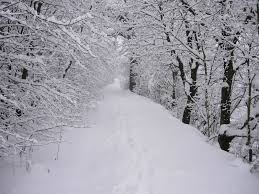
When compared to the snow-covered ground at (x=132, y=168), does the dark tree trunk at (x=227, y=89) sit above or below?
above

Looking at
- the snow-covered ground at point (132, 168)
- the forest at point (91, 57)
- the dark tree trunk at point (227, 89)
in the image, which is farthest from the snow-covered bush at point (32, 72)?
the dark tree trunk at point (227, 89)

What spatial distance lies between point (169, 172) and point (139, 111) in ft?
25.1

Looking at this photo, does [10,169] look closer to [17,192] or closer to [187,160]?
[17,192]

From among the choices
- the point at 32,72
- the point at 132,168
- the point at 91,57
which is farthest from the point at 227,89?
the point at 32,72

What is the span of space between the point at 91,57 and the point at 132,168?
282cm

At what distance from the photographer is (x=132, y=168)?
20.5ft

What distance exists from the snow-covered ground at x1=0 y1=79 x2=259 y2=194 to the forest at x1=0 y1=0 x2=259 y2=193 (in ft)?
1.46

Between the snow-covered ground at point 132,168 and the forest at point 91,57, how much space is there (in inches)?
17.6

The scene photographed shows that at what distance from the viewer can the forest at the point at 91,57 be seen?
488cm

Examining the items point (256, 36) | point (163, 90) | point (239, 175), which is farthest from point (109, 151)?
A: point (163, 90)

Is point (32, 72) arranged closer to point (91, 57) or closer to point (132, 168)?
point (91, 57)

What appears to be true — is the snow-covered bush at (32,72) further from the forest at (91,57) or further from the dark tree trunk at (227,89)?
the dark tree trunk at (227,89)

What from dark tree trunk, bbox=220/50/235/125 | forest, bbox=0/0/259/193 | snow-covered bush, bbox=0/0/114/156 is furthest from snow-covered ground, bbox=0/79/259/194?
dark tree trunk, bbox=220/50/235/125

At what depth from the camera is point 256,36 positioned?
6.40 metres
